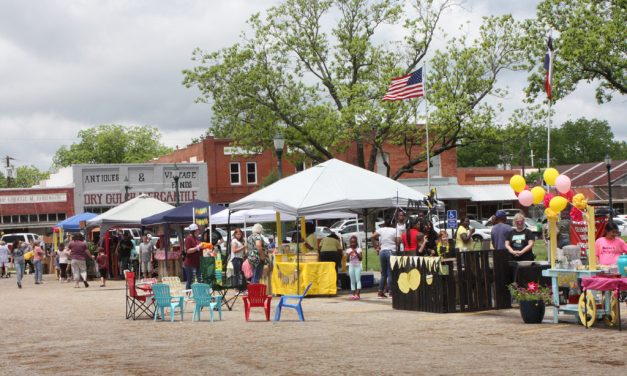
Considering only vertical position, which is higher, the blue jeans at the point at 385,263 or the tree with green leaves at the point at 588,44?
the tree with green leaves at the point at 588,44

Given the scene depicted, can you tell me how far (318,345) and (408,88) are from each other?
48.0 ft

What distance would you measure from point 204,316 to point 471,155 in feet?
353

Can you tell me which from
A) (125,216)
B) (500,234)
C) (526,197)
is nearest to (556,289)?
(526,197)

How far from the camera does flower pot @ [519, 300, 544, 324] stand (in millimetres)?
14438

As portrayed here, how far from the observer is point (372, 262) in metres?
37.3

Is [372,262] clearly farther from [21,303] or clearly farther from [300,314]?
[300,314]

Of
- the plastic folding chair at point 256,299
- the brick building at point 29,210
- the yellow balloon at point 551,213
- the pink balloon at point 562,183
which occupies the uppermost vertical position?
the brick building at point 29,210

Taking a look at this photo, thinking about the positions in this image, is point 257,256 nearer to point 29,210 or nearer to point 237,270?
point 237,270

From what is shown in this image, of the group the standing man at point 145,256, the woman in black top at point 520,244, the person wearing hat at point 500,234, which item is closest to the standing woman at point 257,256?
the person wearing hat at point 500,234

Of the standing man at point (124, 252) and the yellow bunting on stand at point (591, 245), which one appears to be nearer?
the yellow bunting on stand at point (591, 245)

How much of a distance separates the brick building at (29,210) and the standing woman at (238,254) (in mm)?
40357

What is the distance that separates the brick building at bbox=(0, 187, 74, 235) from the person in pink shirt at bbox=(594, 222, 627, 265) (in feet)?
167

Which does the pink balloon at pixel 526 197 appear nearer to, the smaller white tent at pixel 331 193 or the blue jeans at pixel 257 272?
the smaller white tent at pixel 331 193

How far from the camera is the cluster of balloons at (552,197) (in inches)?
572
